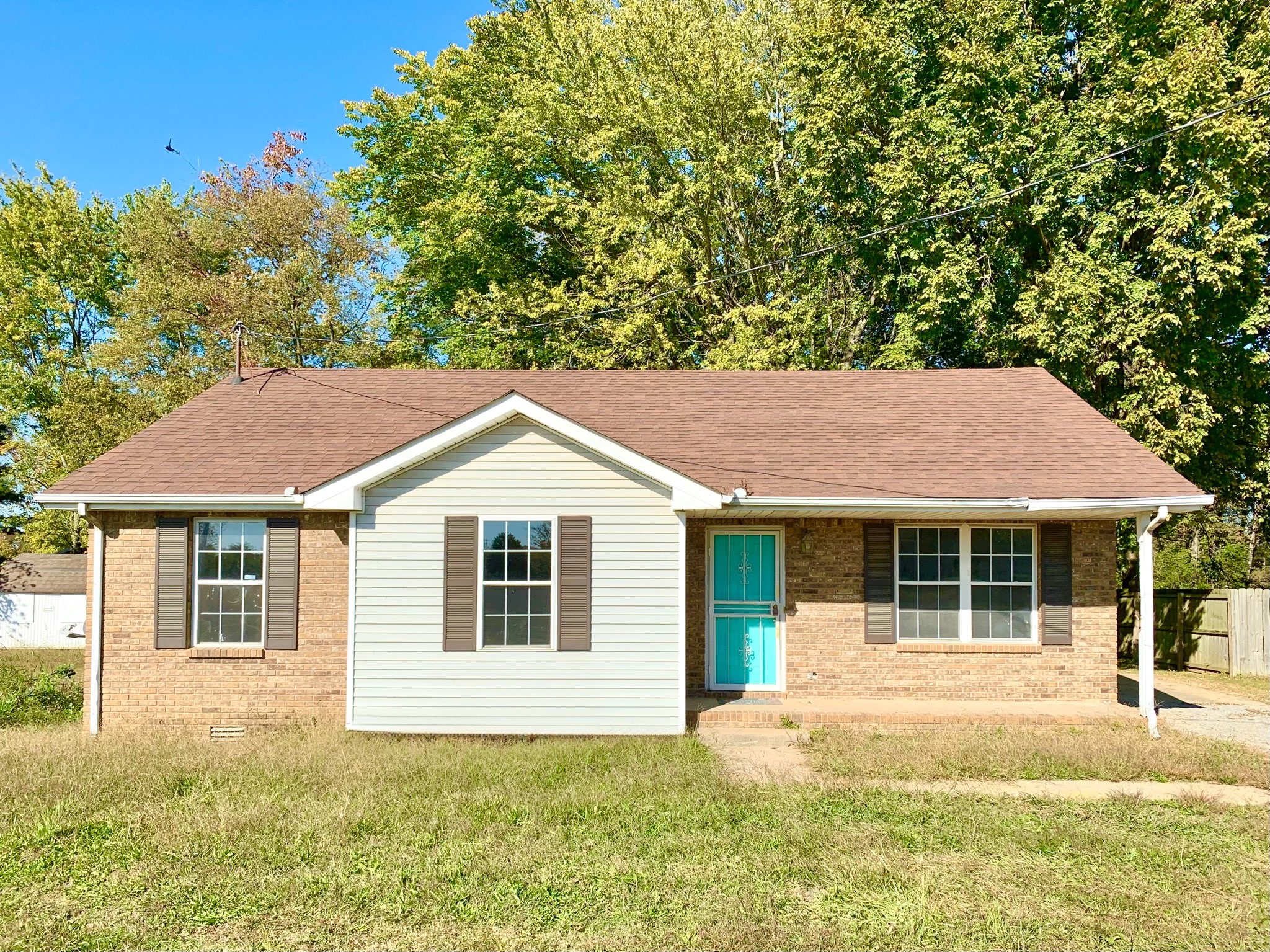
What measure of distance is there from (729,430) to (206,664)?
299 inches

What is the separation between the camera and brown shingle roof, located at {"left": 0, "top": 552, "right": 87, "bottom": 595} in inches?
1173

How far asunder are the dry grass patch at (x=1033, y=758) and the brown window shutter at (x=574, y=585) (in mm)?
2825

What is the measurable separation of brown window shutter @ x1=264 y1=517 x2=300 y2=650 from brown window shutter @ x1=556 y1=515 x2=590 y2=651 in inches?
129

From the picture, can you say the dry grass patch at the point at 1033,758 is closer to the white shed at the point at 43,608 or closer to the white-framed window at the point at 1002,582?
the white-framed window at the point at 1002,582

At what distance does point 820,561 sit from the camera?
11.6m

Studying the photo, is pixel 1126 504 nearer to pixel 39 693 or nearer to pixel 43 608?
pixel 39 693

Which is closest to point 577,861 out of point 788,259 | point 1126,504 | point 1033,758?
point 1033,758

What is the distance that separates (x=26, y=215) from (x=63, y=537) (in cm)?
1208

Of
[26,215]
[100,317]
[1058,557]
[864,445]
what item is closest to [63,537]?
[100,317]

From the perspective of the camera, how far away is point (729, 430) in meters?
13.1

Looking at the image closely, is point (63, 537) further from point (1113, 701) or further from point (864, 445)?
point (1113, 701)

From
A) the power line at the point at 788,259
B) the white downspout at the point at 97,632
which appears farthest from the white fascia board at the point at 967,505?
the white downspout at the point at 97,632

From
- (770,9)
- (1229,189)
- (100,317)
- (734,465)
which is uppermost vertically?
(770,9)

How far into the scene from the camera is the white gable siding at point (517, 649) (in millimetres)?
10047
